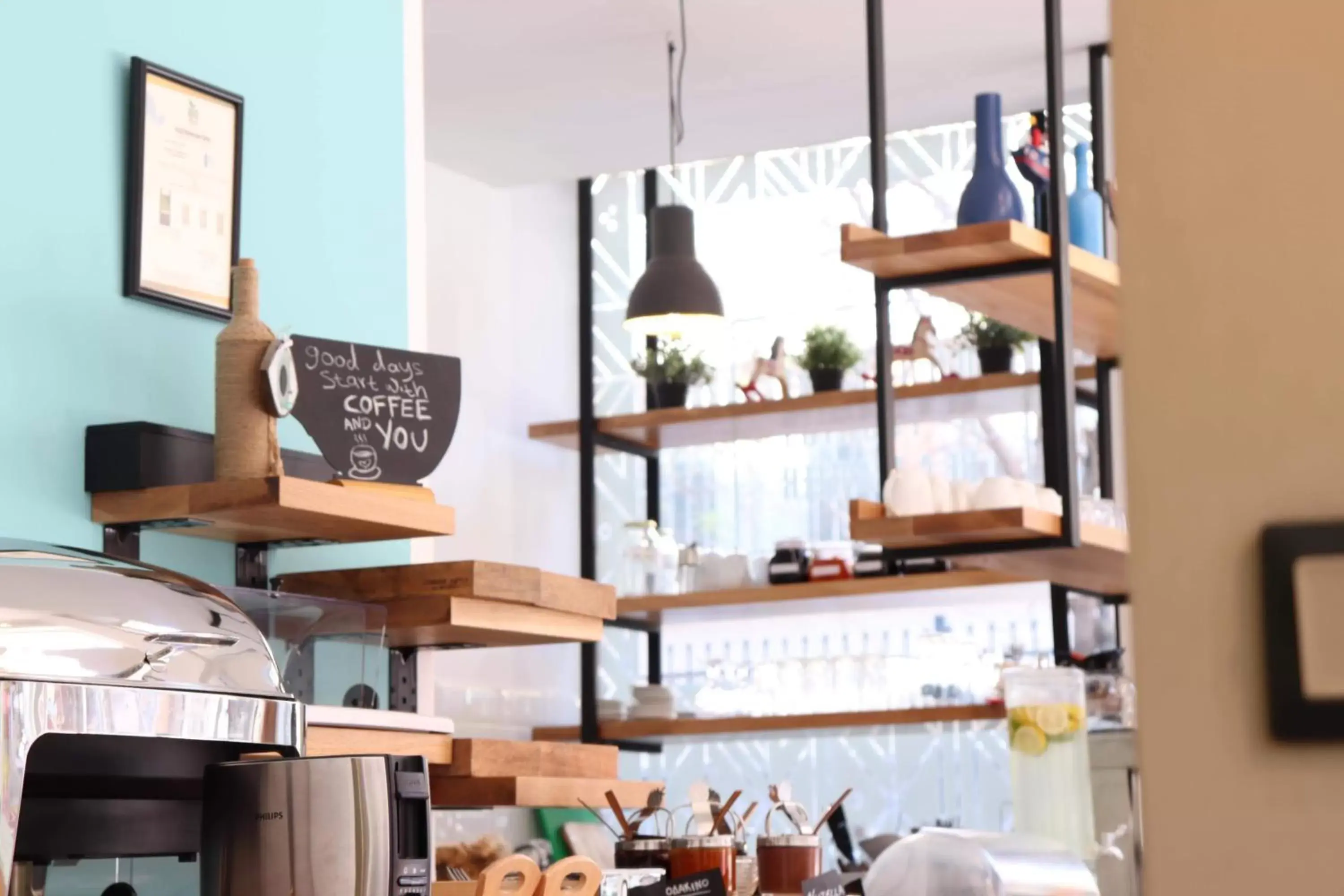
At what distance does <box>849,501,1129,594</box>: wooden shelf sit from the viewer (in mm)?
3561

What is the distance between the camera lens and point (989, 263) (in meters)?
3.69

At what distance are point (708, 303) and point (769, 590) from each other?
1.33 meters

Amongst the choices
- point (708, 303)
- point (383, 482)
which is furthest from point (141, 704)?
point (708, 303)

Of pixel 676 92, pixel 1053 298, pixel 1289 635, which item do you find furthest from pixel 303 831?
pixel 676 92

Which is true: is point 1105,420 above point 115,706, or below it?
above

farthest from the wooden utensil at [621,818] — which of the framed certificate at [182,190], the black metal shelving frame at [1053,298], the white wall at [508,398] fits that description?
the white wall at [508,398]

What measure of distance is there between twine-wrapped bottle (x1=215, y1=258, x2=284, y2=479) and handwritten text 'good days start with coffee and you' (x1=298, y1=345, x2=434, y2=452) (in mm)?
87

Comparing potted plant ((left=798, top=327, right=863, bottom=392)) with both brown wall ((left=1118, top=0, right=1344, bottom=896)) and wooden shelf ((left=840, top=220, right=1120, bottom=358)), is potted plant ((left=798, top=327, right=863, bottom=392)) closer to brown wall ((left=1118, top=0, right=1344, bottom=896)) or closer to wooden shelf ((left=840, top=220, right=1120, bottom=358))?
wooden shelf ((left=840, top=220, right=1120, bottom=358))

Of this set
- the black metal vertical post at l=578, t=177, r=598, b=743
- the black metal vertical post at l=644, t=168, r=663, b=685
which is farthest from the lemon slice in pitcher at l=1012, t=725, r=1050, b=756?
the black metal vertical post at l=644, t=168, r=663, b=685

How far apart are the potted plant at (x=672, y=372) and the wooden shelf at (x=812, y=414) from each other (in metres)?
0.06

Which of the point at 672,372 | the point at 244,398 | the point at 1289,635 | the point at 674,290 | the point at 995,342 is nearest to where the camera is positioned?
the point at 1289,635

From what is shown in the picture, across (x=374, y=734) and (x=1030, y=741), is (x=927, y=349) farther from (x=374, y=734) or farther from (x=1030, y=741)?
(x=1030, y=741)

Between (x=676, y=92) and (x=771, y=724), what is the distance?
81.2 inches

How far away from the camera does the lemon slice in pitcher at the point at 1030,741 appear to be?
2275mm
